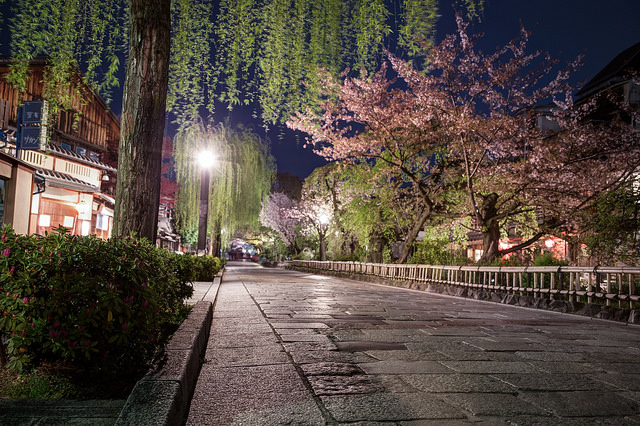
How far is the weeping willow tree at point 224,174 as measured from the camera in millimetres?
19547

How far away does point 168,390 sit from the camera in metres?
2.50

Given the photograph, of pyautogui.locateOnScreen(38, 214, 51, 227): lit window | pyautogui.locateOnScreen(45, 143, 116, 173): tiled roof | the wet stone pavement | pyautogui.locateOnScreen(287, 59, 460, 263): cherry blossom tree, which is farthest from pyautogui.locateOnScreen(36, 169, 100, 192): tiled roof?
the wet stone pavement

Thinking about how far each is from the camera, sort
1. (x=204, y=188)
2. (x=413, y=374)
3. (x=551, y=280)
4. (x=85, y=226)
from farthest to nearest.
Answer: (x=85, y=226) → (x=204, y=188) → (x=551, y=280) → (x=413, y=374)

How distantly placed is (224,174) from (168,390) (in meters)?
18.9

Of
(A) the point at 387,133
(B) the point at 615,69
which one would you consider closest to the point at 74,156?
(A) the point at 387,133

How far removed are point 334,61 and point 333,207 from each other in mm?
24911

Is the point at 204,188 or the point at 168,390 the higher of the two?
the point at 204,188

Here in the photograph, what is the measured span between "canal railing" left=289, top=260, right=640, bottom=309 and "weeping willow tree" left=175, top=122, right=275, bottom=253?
914 centimetres

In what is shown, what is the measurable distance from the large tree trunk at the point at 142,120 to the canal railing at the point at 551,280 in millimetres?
8189

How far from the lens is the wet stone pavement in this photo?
8.68ft

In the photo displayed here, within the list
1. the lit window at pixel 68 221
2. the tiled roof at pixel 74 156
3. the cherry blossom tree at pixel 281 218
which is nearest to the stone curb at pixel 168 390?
the tiled roof at pixel 74 156

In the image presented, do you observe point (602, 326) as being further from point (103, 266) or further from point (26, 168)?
point (26, 168)

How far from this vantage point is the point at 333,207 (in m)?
31.8

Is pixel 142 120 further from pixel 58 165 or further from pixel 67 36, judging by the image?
pixel 58 165
